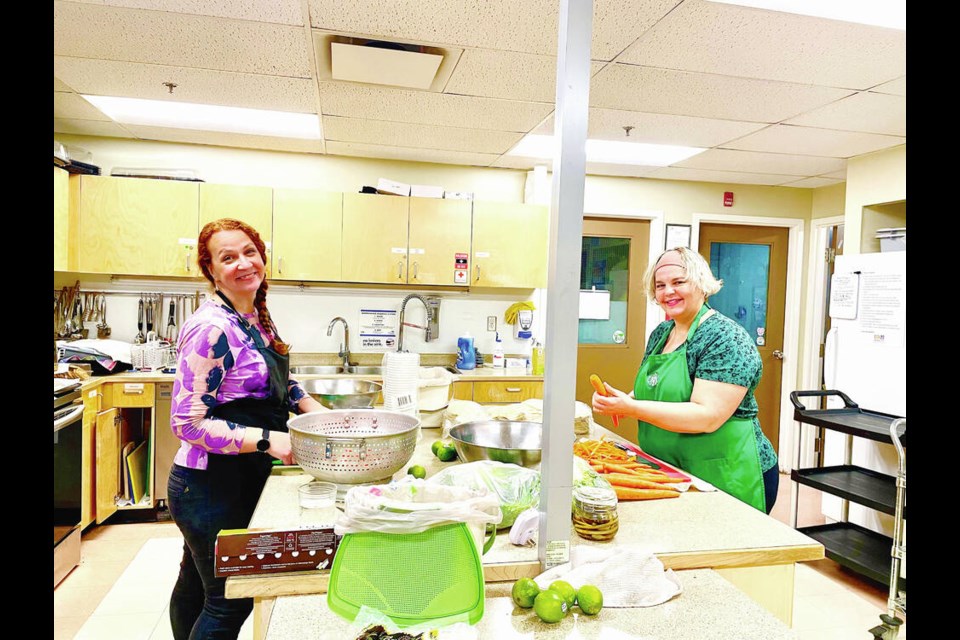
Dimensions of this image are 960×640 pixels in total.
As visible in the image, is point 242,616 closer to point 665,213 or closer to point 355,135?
point 355,135

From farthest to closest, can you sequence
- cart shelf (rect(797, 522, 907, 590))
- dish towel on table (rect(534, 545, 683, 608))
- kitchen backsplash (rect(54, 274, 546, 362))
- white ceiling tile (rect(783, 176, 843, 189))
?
white ceiling tile (rect(783, 176, 843, 189)), kitchen backsplash (rect(54, 274, 546, 362)), cart shelf (rect(797, 522, 907, 590)), dish towel on table (rect(534, 545, 683, 608))

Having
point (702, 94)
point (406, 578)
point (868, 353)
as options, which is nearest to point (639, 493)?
point (406, 578)

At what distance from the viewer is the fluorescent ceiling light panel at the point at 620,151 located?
405 cm

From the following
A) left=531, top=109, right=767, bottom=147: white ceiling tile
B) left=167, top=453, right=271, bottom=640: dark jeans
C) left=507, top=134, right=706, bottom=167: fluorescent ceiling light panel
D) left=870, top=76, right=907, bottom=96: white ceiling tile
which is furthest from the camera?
left=507, top=134, right=706, bottom=167: fluorescent ceiling light panel

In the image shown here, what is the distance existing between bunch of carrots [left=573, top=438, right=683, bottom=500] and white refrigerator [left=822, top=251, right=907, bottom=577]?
2.22 meters

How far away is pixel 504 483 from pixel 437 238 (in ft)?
10.1

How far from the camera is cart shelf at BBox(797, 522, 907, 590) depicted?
2990mm

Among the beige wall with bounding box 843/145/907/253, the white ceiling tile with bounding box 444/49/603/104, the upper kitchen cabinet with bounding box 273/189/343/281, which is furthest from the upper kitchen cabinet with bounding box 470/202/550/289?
the beige wall with bounding box 843/145/907/253

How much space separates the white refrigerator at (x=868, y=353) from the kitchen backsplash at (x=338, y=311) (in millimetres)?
2063

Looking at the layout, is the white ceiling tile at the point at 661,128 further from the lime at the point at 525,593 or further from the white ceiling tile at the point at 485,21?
the lime at the point at 525,593

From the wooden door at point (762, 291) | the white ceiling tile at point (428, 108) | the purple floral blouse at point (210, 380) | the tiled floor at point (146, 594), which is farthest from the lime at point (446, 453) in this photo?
the wooden door at point (762, 291)

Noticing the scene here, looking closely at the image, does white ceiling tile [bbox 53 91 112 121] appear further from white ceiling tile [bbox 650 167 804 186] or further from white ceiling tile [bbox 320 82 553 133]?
white ceiling tile [bbox 650 167 804 186]

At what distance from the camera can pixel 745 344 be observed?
2.02 metres
